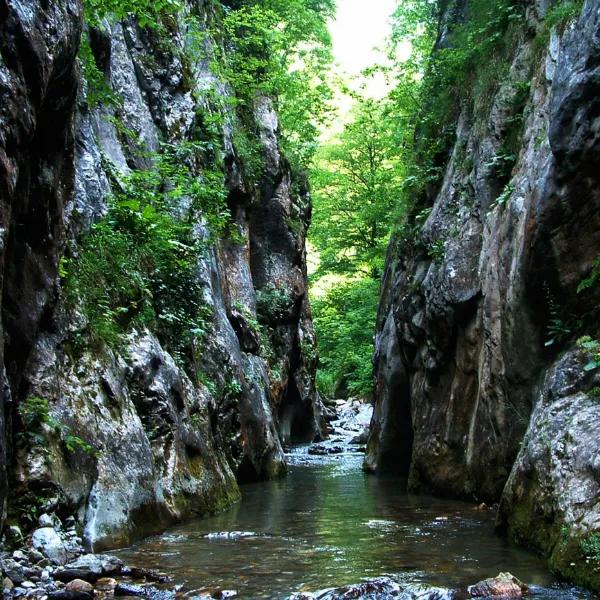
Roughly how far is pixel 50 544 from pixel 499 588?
3776 millimetres

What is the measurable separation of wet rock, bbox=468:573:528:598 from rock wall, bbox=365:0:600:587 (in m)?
0.56

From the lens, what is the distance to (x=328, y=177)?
33469mm

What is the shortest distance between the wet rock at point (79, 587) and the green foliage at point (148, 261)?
3509mm

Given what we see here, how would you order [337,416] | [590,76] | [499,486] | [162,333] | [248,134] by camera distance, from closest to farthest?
[590,76], [499,486], [162,333], [248,134], [337,416]

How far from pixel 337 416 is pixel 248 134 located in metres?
15.2

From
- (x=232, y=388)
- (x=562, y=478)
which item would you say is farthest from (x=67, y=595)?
(x=232, y=388)

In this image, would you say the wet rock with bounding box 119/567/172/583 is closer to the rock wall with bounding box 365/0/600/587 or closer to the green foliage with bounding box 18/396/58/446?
the green foliage with bounding box 18/396/58/446

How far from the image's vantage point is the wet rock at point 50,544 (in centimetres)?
579

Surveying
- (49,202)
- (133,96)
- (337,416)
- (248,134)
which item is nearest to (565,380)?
(49,202)

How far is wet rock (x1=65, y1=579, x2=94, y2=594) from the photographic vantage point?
16.7ft

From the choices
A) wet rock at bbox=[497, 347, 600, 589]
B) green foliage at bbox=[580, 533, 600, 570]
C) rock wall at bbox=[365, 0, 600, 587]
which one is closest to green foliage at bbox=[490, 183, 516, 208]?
rock wall at bbox=[365, 0, 600, 587]

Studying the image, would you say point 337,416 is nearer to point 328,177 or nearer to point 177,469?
point 328,177

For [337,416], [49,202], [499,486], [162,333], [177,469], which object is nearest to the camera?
[49,202]

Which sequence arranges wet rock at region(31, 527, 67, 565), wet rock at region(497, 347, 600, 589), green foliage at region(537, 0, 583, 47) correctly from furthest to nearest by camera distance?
1. green foliage at region(537, 0, 583, 47)
2. wet rock at region(497, 347, 600, 589)
3. wet rock at region(31, 527, 67, 565)
